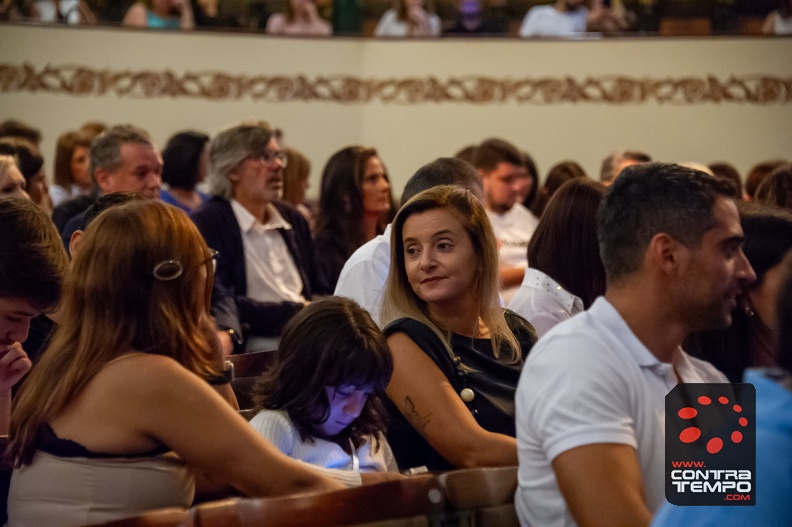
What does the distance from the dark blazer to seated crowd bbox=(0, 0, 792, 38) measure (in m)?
4.19

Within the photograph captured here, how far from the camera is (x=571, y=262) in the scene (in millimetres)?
3318

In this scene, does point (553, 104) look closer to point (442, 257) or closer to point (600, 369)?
point (442, 257)

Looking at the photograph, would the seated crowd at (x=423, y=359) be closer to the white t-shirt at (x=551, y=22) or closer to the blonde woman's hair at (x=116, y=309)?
the blonde woman's hair at (x=116, y=309)

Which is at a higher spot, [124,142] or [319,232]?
[124,142]

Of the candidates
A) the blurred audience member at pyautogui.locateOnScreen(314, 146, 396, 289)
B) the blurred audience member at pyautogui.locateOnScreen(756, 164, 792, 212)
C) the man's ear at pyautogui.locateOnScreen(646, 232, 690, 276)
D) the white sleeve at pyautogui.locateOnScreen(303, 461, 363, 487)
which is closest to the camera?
the man's ear at pyautogui.locateOnScreen(646, 232, 690, 276)

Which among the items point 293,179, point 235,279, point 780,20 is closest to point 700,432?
point 235,279

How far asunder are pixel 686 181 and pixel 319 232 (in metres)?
3.42

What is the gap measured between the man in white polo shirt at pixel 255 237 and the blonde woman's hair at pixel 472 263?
194 cm

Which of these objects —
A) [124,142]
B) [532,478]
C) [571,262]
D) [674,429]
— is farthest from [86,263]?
[124,142]

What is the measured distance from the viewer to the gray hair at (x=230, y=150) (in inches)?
198

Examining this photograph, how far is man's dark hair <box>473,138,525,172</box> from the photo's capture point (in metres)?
6.01

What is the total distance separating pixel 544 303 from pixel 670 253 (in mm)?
1325

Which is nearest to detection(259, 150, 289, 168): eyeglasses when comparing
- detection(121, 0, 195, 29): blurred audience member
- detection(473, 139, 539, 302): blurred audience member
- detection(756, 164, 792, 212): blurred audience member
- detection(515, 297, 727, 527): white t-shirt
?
detection(473, 139, 539, 302): blurred audience member

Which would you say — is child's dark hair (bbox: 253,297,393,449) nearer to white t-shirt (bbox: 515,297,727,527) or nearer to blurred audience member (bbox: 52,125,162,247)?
white t-shirt (bbox: 515,297,727,527)
